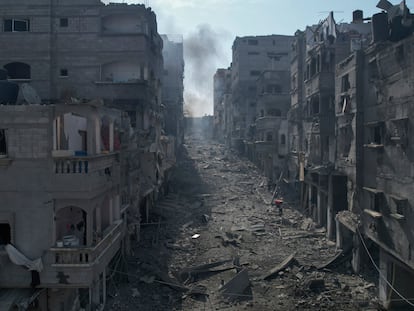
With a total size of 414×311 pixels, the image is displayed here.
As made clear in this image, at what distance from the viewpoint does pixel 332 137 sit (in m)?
29.8

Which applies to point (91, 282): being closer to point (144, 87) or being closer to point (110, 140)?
point (110, 140)

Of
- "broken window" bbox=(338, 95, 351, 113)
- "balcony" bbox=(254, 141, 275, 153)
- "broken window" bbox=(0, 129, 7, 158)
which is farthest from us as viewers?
"balcony" bbox=(254, 141, 275, 153)

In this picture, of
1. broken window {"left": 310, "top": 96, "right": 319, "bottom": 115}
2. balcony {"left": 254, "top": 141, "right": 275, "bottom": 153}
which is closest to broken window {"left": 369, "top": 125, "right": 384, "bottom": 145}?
broken window {"left": 310, "top": 96, "right": 319, "bottom": 115}

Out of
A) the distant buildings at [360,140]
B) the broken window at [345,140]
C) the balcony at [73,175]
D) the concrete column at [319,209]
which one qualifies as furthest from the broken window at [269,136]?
the balcony at [73,175]

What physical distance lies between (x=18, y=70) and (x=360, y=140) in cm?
2351

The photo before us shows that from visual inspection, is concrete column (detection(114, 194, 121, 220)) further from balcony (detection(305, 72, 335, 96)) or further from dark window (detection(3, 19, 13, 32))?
balcony (detection(305, 72, 335, 96))

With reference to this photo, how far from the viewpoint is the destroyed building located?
1458cm

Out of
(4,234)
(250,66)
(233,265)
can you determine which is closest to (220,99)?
(250,66)

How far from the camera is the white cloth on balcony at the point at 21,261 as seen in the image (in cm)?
1444

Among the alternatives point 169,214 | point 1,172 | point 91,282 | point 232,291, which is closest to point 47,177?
point 1,172

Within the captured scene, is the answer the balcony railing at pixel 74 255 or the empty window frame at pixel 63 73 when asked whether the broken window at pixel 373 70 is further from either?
the empty window frame at pixel 63 73

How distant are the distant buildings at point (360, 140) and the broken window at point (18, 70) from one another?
21218 mm

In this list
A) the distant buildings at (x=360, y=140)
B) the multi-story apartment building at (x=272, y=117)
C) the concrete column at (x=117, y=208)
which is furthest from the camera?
the multi-story apartment building at (x=272, y=117)

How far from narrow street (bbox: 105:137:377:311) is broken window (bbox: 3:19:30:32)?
52.8 feet
